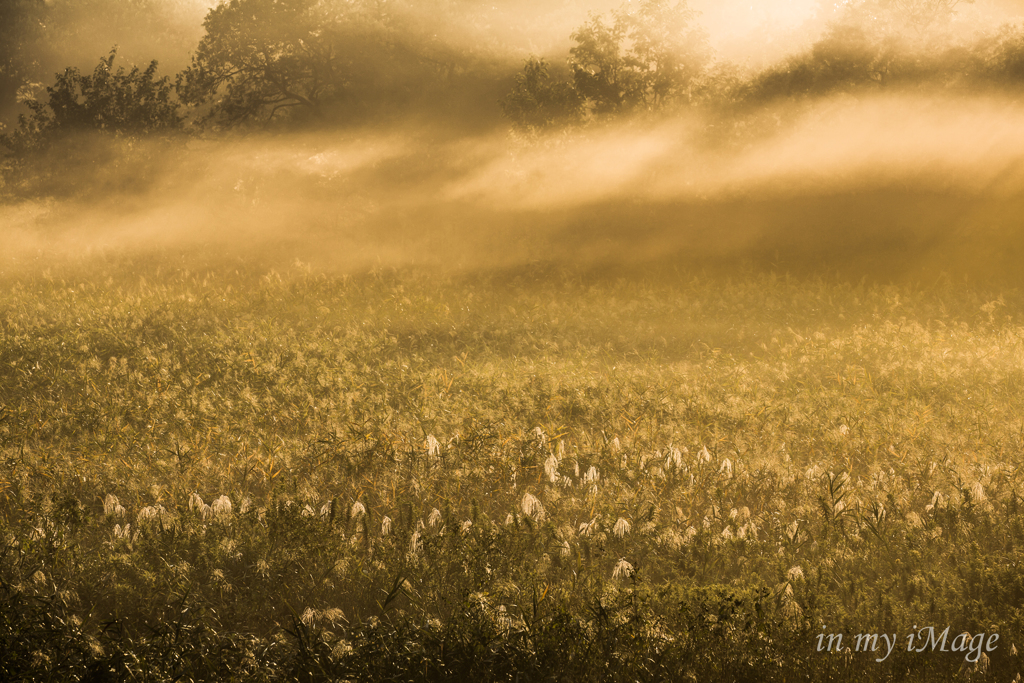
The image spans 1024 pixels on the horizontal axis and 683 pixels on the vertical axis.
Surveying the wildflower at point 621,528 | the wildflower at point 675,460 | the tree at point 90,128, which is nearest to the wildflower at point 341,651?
the wildflower at point 621,528

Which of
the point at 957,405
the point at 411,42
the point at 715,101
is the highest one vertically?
the point at 411,42

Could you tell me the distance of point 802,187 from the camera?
14.4 meters

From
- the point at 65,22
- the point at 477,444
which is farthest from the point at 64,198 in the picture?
the point at 477,444

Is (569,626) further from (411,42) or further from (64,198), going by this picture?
(64,198)

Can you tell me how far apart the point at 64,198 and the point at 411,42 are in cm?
928

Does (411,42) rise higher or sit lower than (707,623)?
higher

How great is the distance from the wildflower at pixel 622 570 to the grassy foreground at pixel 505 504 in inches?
0.8

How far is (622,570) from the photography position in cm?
357

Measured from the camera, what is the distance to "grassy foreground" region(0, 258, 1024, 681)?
302 centimetres

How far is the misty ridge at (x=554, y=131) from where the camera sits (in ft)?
45.5

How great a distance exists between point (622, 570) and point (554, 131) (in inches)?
474

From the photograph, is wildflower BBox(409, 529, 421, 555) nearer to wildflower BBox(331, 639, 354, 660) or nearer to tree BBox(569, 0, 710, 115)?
wildflower BBox(331, 639, 354, 660)

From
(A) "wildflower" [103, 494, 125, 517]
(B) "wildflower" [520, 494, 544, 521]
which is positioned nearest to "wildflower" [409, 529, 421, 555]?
(B) "wildflower" [520, 494, 544, 521]

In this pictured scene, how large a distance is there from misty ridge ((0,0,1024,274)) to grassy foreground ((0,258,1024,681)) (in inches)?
208
